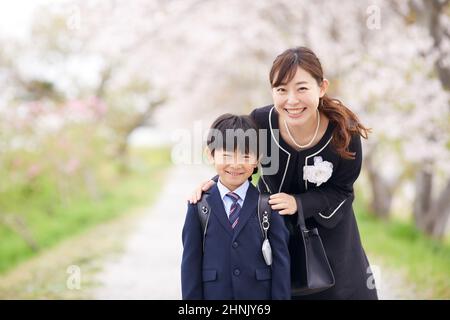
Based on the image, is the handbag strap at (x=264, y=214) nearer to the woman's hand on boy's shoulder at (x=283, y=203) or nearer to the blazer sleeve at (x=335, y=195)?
the woman's hand on boy's shoulder at (x=283, y=203)

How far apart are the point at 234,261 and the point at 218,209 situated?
0.73ft

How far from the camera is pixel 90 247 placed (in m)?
7.86

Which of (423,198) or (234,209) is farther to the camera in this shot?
(423,198)

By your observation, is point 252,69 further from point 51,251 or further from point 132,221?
point 51,251

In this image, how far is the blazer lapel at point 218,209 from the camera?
2.26 m

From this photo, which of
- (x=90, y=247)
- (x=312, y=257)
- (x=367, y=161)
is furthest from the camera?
(x=367, y=161)

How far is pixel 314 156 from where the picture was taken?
2.44 meters

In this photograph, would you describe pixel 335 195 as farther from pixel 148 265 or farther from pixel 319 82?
pixel 148 265

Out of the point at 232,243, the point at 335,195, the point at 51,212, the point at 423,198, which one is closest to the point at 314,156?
the point at 335,195

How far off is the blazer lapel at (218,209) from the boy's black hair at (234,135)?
182mm

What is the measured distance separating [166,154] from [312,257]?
3341 cm

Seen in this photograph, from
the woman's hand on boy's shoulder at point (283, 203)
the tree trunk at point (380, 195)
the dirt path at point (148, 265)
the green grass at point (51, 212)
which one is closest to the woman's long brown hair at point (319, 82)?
the woman's hand on boy's shoulder at point (283, 203)

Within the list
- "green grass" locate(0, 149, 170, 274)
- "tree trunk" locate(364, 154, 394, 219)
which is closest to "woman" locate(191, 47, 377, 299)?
"green grass" locate(0, 149, 170, 274)
